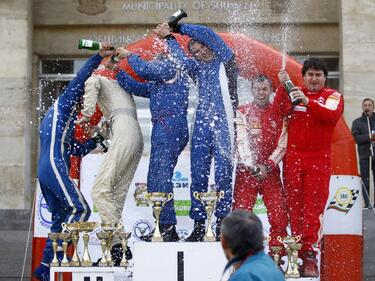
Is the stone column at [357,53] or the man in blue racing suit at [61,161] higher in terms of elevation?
the stone column at [357,53]

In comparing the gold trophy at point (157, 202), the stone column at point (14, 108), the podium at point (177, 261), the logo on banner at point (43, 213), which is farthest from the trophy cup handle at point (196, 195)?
the stone column at point (14, 108)

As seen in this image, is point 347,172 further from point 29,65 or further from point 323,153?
point 29,65

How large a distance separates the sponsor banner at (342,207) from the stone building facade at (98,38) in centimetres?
572

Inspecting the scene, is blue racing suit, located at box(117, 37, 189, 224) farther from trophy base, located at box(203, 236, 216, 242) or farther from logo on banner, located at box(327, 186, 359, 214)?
logo on banner, located at box(327, 186, 359, 214)

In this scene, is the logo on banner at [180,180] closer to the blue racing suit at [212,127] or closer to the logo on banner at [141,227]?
the logo on banner at [141,227]

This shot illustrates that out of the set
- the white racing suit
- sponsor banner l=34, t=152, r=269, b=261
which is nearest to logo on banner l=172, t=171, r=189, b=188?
sponsor banner l=34, t=152, r=269, b=261

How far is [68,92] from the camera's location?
8352 millimetres

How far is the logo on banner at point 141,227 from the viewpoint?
873 cm

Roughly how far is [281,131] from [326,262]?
1.18 m

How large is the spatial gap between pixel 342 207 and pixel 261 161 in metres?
0.93

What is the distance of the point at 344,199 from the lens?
877 centimetres

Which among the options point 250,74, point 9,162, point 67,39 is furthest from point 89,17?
point 250,74

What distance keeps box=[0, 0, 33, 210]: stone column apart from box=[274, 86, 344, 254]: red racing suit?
25.5ft

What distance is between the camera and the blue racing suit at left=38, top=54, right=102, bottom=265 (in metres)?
8.14
